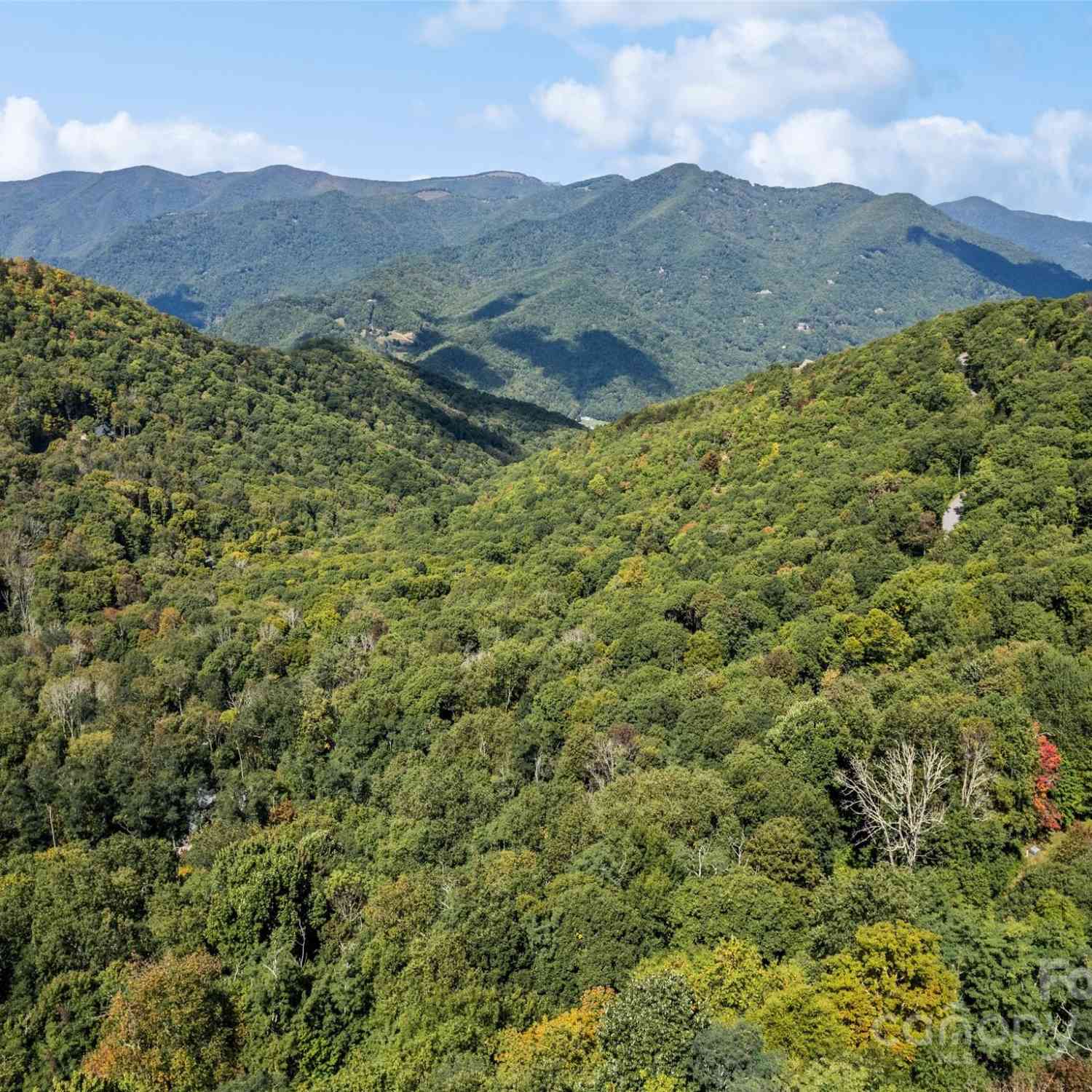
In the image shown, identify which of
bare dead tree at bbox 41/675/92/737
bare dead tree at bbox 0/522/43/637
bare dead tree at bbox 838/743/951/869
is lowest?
bare dead tree at bbox 41/675/92/737

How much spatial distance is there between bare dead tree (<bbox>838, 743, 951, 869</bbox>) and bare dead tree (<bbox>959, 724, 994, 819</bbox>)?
2.64 feet

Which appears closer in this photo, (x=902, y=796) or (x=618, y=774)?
(x=902, y=796)

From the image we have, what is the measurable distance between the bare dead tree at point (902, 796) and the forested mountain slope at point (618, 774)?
0.32 meters

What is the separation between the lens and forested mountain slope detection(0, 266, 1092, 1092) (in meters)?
29.0

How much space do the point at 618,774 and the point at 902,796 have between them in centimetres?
1801

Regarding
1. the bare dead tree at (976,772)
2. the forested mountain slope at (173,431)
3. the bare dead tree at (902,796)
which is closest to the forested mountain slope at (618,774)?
the bare dead tree at (976,772)

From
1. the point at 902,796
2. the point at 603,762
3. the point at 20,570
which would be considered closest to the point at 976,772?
the point at 902,796

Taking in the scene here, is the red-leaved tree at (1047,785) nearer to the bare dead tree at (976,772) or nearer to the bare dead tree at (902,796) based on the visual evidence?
the bare dead tree at (976,772)

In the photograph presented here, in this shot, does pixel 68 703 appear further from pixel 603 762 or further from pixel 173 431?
pixel 173 431

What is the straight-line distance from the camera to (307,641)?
279ft

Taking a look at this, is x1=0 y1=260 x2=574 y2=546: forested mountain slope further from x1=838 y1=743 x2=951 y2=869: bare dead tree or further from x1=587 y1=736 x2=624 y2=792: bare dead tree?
x1=838 y1=743 x2=951 y2=869: bare dead tree

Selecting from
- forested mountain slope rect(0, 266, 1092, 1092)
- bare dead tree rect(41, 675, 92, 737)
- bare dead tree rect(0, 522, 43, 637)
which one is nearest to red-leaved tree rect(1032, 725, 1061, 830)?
forested mountain slope rect(0, 266, 1092, 1092)

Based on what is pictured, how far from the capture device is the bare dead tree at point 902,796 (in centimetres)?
3494

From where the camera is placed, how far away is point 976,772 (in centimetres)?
3516
